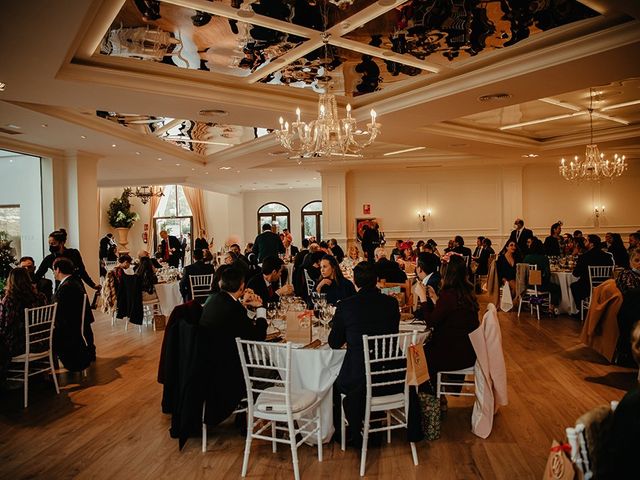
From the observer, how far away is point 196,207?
75.5 ft

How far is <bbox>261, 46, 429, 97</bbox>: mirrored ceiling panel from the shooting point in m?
5.61

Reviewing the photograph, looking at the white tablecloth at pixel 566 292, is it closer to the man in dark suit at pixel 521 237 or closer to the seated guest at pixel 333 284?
the man in dark suit at pixel 521 237

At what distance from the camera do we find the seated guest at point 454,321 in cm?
414

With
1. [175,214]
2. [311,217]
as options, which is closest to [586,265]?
[311,217]

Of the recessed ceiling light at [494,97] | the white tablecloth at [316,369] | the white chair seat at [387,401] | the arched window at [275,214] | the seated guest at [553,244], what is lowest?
the white chair seat at [387,401]

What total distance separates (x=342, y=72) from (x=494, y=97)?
76.7 inches

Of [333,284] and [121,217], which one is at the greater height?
[121,217]

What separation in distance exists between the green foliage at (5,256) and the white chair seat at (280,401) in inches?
273

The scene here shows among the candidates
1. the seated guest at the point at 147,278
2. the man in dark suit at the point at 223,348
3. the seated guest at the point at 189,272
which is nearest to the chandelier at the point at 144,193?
the seated guest at the point at 147,278

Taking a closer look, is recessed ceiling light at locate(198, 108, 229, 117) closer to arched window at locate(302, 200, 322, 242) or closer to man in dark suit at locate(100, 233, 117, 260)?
man in dark suit at locate(100, 233, 117, 260)

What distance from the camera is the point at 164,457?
3.81 metres

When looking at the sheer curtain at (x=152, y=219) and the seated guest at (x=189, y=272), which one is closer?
the seated guest at (x=189, y=272)

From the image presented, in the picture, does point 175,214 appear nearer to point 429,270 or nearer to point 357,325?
point 429,270

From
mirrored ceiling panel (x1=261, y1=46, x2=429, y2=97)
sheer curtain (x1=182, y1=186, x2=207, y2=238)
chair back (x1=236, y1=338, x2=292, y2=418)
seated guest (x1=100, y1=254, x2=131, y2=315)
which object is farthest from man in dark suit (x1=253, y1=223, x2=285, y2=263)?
sheer curtain (x1=182, y1=186, x2=207, y2=238)
